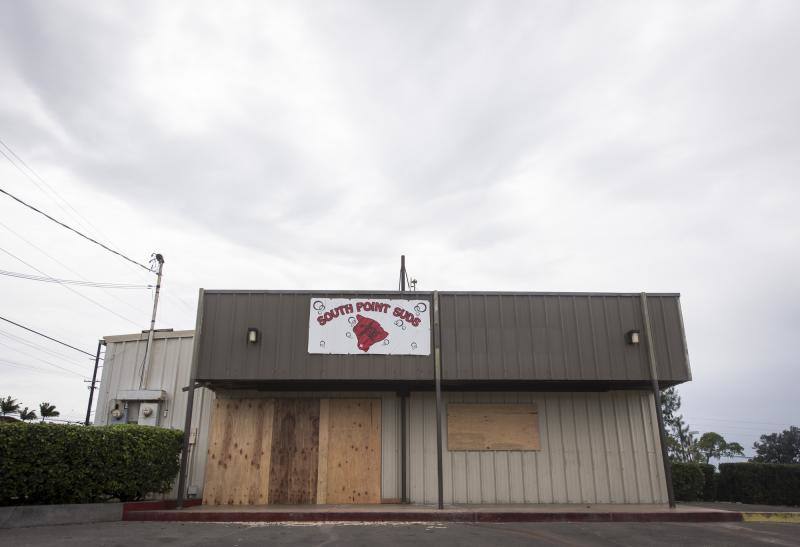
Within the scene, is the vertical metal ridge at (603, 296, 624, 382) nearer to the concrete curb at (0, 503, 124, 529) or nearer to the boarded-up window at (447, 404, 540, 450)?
the boarded-up window at (447, 404, 540, 450)

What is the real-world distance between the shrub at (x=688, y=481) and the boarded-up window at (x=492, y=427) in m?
6.50

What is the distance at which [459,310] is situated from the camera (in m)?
11.6

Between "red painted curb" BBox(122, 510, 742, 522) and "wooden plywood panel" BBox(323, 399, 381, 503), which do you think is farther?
"wooden plywood panel" BBox(323, 399, 381, 503)

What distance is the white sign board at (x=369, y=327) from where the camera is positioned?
1138cm

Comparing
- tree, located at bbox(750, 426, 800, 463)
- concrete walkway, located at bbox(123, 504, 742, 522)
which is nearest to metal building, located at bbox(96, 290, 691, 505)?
concrete walkway, located at bbox(123, 504, 742, 522)

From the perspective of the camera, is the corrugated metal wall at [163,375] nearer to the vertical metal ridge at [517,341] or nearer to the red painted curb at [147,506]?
the red painted curb at [147,506]

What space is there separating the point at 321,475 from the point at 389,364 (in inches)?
118

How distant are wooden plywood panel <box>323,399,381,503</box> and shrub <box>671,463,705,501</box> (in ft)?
30.9

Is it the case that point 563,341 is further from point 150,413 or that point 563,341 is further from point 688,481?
point 150,413

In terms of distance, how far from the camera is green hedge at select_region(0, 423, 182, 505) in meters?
8.26

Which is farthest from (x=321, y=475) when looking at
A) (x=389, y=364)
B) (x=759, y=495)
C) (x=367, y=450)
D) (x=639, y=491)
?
(x=759, y=495)

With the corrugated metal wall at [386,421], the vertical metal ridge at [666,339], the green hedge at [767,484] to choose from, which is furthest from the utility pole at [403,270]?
the green hedge at [767,484]

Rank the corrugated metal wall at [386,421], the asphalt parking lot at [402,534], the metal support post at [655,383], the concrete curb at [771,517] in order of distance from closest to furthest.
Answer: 1. the asphalt parking lot at [402,534]
2. the concrete curb at [771,517]
3. the metal support post at [655,383]
4. the corrugated metal wall at [386,421]

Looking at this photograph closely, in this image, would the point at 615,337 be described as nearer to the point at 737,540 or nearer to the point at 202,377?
the point at 737,540
